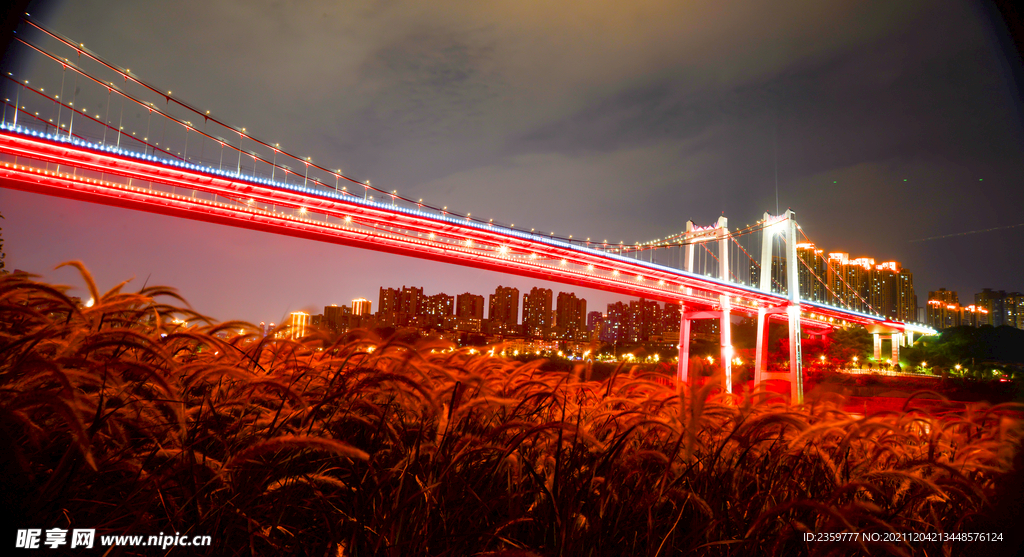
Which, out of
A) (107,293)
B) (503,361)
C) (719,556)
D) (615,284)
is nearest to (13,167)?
(107,293)

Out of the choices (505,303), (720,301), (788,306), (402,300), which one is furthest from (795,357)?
(505,303)

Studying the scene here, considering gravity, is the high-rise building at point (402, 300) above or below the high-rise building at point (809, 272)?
below

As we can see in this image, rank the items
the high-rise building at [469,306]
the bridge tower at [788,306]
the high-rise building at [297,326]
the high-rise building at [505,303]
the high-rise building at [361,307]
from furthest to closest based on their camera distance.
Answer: the high-rise building at [505,303], the high-rise building at [469,306], the bridge tower at [788,306], the high-rise building at [361,307], the high-rise building at [297,326]

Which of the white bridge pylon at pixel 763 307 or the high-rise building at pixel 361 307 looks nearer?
the high-rise building at pixel 361 307

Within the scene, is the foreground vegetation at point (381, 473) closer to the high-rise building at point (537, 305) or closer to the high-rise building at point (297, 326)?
the high-rise building at point (297, 326)

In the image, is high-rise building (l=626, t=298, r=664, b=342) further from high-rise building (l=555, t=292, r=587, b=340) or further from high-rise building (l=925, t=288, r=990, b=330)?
high-rise building (l=925, t=288, r=990, b=330)

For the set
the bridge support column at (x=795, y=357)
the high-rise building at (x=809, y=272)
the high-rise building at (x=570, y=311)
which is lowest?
the bridge support column at (x=795, y=357)

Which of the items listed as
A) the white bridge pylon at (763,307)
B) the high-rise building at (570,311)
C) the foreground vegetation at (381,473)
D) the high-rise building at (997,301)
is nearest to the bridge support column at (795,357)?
the white bridge pylon at (763,307)

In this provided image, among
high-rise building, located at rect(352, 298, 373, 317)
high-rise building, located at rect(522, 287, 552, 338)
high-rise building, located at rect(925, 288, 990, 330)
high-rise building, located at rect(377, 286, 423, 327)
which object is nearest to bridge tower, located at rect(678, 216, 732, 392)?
high-rise building, located at rect(925, 288, 990, 330)
